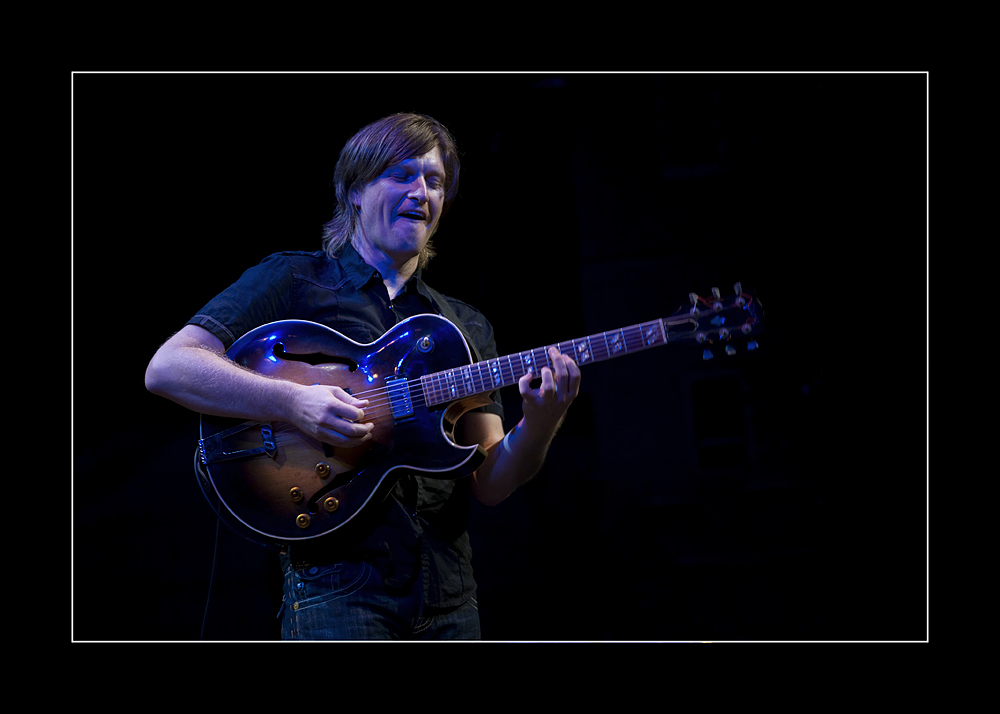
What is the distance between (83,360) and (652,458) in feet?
Result: 7.02

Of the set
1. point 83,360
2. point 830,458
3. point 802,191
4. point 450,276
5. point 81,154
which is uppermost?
point 81,154

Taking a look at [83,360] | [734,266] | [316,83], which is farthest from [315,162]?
[734,266]

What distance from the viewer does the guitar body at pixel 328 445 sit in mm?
1934

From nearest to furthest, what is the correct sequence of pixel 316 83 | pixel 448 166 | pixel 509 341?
pixel 448 166 → pixel 316 83 → pixel 509 341

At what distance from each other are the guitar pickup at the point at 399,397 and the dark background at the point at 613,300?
77 centimetres

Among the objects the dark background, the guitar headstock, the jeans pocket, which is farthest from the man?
the dark background

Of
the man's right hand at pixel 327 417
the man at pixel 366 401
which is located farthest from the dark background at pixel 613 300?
the man's right hand at pixel 327 417

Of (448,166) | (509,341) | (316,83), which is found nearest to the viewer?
(448,166)

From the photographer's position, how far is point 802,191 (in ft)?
8.80

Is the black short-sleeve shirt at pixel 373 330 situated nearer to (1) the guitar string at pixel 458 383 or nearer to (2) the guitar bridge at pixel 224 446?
(1) the guitar string at pixel 458 383

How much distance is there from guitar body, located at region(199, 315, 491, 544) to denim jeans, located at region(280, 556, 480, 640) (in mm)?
118

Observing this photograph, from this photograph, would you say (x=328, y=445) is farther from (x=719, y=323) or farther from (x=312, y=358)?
(x=719, y=323)

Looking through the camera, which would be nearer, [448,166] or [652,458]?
[448,166]

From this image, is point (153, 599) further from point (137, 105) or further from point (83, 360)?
point (137, 105)
